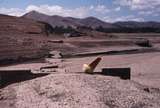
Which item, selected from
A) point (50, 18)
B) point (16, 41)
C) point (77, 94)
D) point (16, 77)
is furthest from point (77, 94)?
point (50, 18)

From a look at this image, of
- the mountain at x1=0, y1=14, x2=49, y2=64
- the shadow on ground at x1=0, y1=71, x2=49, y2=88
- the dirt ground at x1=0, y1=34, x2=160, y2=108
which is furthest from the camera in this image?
the mountain at x1=0, y1=14, x2=49, y2=64

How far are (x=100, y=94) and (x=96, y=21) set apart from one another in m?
111

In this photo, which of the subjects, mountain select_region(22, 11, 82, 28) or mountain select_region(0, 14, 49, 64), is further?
mountain select_region(22, 11, 82, 28)

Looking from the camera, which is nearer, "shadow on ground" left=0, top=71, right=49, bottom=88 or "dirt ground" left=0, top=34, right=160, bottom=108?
"dirt ground" left=0, top=34, right=160, bottom=108

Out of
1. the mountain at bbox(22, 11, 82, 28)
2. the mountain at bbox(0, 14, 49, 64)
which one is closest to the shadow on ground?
the mountain at bbox(0, 14, 49, 64)

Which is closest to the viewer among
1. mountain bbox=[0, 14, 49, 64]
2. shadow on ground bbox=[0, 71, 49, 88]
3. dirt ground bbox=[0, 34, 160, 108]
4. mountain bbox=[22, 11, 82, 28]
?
dirt ground bbox=[0, 34, 160, 108]

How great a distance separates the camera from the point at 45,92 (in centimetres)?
1213

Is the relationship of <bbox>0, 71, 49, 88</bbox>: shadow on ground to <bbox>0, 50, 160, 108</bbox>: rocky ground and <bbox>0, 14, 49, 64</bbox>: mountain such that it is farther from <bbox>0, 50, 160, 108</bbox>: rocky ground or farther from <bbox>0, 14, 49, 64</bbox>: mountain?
<bbox>0, 14, 49, 64</bbox>: mountain

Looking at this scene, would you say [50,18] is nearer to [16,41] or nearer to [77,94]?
[16,41]

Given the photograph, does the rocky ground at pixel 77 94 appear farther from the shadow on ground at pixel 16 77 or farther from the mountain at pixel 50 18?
the mountain at pixel 50 18

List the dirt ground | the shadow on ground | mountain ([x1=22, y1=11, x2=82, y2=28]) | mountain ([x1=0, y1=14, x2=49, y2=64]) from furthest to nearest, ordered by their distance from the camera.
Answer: mountain ([x1=22, y1=11, x2=82, y2=28]) < mountain ([x1=0, y1=14, x2=49, y2=64]) < the shadow on ground < the dirt ground

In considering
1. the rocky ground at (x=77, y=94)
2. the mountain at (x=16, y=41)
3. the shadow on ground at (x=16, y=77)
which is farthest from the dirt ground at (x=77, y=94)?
the mountain at (x=16, y=41)

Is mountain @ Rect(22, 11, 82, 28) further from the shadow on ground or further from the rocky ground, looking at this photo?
the rocky ground

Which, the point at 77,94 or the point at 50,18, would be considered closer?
the point at 77,94
